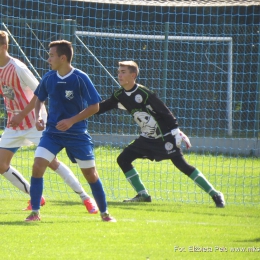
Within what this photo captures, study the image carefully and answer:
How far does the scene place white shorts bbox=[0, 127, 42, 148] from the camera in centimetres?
867

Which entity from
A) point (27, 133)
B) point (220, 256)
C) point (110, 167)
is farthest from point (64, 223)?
point (110, 167)

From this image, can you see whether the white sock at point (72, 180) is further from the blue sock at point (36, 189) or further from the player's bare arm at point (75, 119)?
the player's bare arm at point (75, 119)

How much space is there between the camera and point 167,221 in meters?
8.08

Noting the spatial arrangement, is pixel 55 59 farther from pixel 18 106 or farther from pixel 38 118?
pixel 18 106

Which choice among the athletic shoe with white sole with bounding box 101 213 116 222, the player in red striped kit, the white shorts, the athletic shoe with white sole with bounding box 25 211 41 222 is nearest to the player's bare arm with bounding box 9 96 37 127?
the player in red striped kit

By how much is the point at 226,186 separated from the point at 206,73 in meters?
4.38

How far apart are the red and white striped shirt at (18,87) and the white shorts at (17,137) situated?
5 centimetres

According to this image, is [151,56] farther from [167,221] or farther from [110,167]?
[167,221]

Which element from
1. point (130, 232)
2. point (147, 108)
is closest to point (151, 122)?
point (147, 108)

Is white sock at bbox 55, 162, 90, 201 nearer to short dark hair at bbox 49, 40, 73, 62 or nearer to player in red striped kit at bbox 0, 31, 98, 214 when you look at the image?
player in red striped kit at bbox 0, 31, 98, 214

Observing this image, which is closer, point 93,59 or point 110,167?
point 110,167

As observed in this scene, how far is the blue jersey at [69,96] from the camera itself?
298 inches

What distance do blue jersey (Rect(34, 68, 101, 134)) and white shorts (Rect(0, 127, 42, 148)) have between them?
1072 mm

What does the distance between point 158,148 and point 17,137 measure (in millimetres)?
1751
